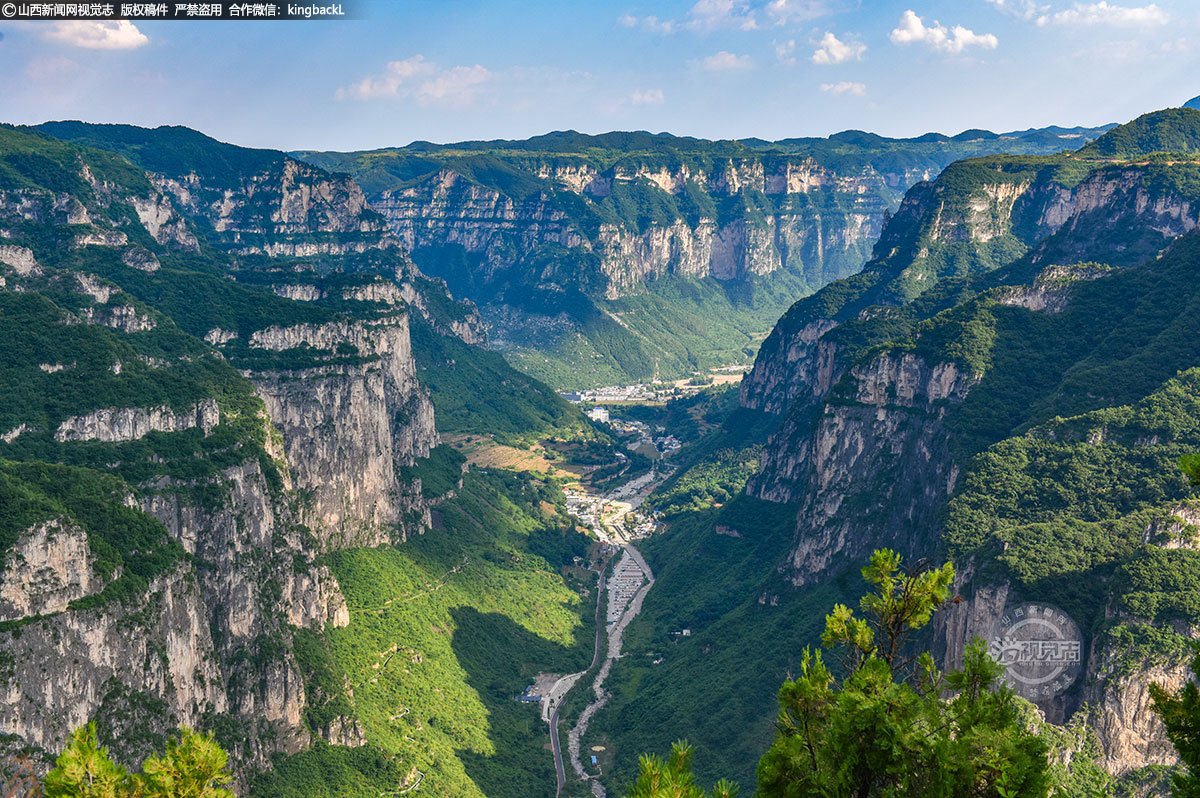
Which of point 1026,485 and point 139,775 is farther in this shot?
point 1026,485

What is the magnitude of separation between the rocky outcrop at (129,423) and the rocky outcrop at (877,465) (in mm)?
83776

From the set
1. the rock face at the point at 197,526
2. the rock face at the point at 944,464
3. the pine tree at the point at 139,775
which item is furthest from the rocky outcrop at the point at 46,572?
the rock face at the point at 944,464

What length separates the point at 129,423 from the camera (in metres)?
113

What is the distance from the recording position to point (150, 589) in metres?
92.7

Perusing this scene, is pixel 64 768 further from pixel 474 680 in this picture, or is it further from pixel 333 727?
pixel 474 680

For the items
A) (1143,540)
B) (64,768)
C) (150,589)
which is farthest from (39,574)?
(1143,540)

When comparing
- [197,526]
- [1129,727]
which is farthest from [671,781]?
[197,526]

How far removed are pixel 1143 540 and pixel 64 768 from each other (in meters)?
93.1

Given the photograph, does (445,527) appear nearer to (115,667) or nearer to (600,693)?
(600,693)

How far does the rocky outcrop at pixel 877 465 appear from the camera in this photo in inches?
5468

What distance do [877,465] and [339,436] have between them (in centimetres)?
7879

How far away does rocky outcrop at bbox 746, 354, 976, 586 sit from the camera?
5468 inches

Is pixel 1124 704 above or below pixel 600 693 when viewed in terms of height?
above

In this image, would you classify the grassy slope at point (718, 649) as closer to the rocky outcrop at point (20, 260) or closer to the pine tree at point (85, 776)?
the pine tree at point (85, 776)
